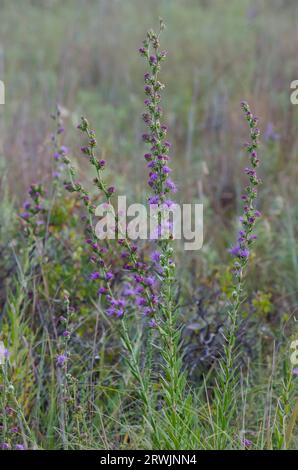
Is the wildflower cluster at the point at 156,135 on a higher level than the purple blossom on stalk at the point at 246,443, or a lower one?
higher

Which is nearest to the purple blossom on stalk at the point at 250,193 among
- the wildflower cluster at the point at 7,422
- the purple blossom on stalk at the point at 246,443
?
the purple blossom on stalk at the point at 246,443

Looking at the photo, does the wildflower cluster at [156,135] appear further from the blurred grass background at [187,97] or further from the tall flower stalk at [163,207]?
the blurred grass background at [187,97]

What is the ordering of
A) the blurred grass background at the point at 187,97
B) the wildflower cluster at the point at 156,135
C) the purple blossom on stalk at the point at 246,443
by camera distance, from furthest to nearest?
the blurred grass background at the point at 187,97 < the purple blossom on stalk at the point at 246,443 < the wildflower cluster at the point at 156,135

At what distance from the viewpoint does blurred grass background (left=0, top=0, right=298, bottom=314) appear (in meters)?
4.06

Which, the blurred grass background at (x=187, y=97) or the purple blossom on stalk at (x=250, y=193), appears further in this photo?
the blurred grass background at (x=187, y=97)

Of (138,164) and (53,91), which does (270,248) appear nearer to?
(138,164)

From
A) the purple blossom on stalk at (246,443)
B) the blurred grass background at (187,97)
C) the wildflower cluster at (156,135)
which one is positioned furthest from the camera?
the blurred grass background at (187,97)

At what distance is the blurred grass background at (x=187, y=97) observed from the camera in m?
4.06

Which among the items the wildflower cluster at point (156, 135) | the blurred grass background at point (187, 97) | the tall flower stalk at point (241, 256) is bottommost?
the tall flower stalk at point (241, 256)

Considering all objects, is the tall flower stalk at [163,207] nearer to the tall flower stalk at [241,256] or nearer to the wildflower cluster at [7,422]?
the tall flower stalk at [241,256]

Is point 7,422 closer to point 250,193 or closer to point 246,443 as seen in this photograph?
point 246,443

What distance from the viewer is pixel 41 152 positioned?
4117 mm

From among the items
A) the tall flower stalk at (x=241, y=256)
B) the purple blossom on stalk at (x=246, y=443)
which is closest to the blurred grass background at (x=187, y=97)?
the purple blossom on stalk at (x=246, y=443)

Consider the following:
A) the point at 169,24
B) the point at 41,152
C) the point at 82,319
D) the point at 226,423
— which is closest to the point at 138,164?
the point at 41,152
